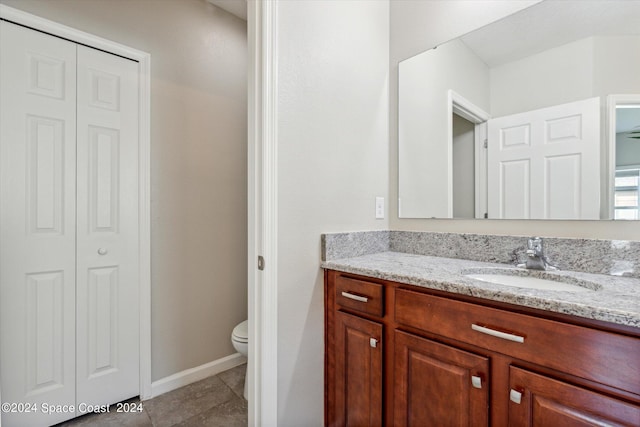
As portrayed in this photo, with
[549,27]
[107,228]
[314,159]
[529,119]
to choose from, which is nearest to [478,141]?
[529,119]

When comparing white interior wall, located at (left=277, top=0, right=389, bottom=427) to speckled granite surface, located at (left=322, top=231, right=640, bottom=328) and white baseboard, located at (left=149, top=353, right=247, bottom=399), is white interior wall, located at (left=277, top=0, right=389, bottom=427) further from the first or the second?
white baseboard, located at (left=149, top=353, right=247, bottom=399)

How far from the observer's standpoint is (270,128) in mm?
1191

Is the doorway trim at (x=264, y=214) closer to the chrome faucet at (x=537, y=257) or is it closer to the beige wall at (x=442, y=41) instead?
the beige wall at (x=442, y=41)

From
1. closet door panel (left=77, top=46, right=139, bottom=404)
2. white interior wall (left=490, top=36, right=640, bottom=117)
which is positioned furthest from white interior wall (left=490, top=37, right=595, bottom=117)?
closet door panel (left=77, top=46, right=139, bottom=404)

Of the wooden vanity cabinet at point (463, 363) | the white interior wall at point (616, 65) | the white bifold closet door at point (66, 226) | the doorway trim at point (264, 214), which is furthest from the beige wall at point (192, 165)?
the white interior wall at point (616, 65)

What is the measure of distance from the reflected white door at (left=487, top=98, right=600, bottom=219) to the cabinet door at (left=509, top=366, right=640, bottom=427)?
0.72 meters

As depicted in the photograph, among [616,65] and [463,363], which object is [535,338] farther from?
[616,65]

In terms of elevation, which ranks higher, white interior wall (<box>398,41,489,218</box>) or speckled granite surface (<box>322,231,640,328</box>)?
white interior wall (<box>398,41,489,218</box>)

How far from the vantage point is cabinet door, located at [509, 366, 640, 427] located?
672 millimetres

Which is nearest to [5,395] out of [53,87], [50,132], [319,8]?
[50,132]

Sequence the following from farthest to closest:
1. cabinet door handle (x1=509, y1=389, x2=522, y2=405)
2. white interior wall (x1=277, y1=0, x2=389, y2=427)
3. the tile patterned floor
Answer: the tile patterned floor → white interior wall (x1=277, y1=0, x2=389, y2=427) → cabinet door handle (x1=509, y1=389, x2=522, y2=405)

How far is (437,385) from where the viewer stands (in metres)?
0.98

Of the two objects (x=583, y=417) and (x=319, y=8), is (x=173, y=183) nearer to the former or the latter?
(x=319, y=8)

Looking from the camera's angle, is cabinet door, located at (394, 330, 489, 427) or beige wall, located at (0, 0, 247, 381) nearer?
cabinet door, located at (394, 330, 489, 427)
